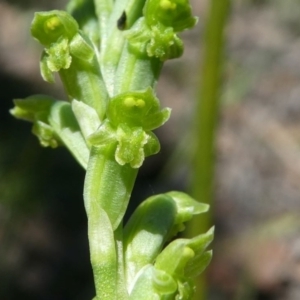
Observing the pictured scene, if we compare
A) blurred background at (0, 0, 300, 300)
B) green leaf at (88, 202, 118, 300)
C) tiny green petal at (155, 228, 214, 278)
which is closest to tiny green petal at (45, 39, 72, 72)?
green leaf at (88, 202, 118, 300)

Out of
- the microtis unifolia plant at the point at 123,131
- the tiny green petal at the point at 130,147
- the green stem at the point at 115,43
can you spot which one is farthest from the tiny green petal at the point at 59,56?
the tiny green petal at the point at 130,147

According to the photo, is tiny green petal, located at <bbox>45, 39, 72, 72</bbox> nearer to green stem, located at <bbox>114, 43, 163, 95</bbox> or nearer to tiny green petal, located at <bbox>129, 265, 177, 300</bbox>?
green stem, located at <bbox>114, 43, 163, 95</bbox>

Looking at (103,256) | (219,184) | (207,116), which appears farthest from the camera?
(219,184)

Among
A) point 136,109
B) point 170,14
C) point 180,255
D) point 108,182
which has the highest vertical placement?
point 170,14

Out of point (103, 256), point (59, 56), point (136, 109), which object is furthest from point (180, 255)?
point (59, 56)

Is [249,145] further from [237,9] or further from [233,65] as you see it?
[237,9]

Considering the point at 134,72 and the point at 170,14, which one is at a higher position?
the point at 170,14

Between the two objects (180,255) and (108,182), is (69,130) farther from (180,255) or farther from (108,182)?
(180,255)

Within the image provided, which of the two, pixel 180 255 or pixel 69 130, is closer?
pixel 180 255
